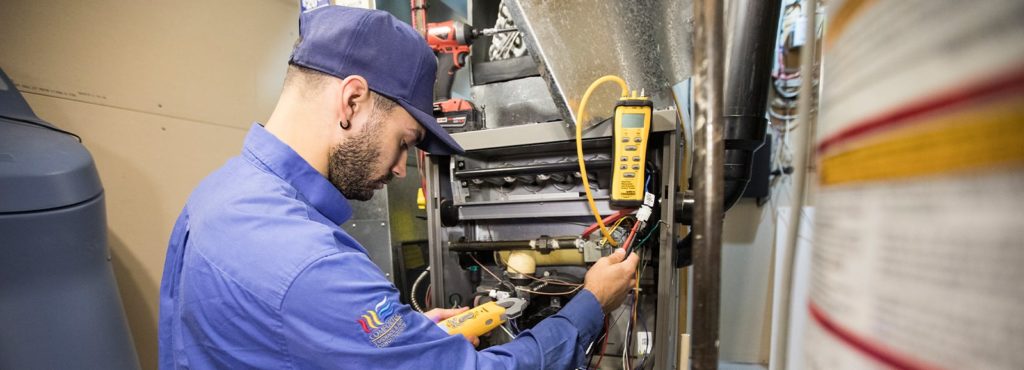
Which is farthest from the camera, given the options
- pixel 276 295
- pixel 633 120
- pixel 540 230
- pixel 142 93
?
pixel 142 93

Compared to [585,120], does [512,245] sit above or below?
below

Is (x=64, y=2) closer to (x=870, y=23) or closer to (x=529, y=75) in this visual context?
(x=529, y=75)

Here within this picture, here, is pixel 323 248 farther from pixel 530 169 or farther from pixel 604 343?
pixel 604 343

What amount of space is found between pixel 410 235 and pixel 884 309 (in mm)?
1548

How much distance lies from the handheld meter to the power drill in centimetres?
45

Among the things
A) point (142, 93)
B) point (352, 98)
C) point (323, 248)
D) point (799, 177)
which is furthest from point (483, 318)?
point (142, 93)

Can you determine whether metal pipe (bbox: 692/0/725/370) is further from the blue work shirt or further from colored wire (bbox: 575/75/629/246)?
colored wire (bbox: 575/75/629/246)

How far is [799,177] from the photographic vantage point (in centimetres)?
24

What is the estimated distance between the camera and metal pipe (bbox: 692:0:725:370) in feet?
0.67

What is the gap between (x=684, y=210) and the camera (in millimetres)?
→ 845

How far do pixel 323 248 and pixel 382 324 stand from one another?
151 mm

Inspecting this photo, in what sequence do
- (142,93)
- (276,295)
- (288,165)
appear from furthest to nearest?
1. (142,93)
2. (288,165)
3. (276,295)

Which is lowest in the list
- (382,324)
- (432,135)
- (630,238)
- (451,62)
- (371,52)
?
(382,324)

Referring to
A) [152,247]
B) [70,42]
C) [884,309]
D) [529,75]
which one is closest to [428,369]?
[884,309]
